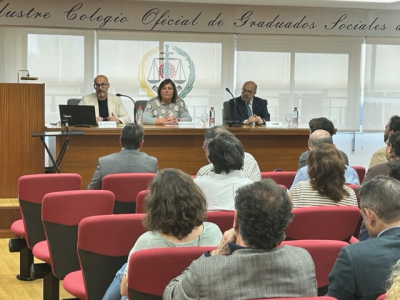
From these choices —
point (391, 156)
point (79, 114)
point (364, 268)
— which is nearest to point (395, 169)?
point (391, 156)

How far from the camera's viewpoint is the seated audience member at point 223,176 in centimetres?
A: 363

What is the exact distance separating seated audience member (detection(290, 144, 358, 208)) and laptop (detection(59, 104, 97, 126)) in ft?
12.4

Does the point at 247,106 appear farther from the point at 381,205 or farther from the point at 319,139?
the point at 381,205

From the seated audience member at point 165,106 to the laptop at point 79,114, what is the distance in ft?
2.65

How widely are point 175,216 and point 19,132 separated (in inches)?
157

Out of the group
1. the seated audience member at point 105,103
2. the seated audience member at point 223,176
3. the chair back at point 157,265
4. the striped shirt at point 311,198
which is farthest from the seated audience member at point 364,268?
the seated audience member at point 105,103

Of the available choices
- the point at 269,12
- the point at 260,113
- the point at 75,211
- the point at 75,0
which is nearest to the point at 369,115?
the point at 269,12

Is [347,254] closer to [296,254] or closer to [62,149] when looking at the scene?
[296,254]

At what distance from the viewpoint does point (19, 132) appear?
20.3 feet

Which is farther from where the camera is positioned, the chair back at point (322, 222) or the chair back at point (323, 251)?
the chair back at point (322, 222)

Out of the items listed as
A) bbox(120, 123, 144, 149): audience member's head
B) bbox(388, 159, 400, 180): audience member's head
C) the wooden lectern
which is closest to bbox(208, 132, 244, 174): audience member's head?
bbox(388, 159, 400, 180): audience member's head

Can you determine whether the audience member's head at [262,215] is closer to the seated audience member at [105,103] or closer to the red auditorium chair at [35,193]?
the red auditorium chair at [35,193]

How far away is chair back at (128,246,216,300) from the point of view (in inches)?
89.7

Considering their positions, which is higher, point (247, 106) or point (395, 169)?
point (247, 106)
